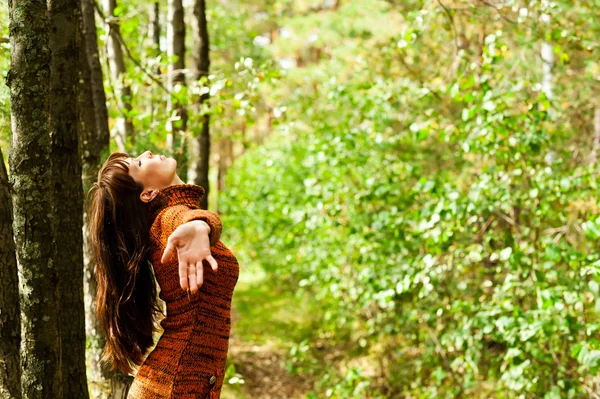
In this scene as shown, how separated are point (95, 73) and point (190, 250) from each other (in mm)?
3353

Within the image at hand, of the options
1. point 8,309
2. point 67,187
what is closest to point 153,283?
point 8,309

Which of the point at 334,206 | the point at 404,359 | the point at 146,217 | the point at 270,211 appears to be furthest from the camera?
the point at 270,211

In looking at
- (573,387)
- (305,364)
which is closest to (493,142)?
(573,387)

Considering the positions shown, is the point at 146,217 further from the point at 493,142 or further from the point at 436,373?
the point at 436,373

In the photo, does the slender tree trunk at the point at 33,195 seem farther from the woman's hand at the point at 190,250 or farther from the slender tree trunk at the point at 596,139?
the slender tree trunk at the point at 596,139

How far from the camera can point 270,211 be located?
519 inches

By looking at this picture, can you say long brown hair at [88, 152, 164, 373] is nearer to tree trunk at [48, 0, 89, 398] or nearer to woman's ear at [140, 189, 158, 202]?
woman's ear at [140, 189, 158, 202]

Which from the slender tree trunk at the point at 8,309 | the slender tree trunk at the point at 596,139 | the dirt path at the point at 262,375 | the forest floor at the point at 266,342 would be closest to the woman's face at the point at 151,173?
the slender tree trunk at the point at 8,309

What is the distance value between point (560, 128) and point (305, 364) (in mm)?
4903

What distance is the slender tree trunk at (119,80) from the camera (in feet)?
20.8

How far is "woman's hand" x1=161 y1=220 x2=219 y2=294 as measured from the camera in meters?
2.37

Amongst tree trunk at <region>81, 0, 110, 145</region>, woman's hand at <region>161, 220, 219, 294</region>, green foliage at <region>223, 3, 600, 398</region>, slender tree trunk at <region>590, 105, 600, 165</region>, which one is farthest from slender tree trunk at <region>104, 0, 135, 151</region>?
slender tree trunk at <region>590, 105, 600, 165</region>

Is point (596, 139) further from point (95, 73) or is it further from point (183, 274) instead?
point (183, 274)

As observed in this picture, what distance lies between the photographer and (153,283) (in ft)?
10.3
